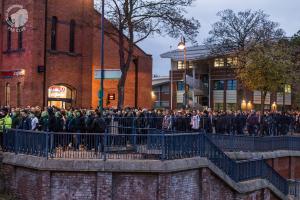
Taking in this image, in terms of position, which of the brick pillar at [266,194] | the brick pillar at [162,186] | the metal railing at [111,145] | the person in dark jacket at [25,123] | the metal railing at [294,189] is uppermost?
the person in dark jacket at [25,123]

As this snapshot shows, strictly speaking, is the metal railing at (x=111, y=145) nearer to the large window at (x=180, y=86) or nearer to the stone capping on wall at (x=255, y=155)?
the stone capping on wall at (x=255, y=155)

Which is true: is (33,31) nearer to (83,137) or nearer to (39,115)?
(39,115)

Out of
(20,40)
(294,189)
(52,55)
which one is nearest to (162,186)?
(294,189)

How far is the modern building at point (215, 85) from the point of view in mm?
66938

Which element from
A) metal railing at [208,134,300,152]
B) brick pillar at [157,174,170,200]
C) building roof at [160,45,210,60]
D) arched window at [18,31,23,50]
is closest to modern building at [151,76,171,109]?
building roof at [160,45,210,60]

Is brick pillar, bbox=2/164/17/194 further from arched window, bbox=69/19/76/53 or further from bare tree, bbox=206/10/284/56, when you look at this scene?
bare tree, bbox=206/10/284/56

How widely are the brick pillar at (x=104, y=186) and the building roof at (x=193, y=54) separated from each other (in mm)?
53033

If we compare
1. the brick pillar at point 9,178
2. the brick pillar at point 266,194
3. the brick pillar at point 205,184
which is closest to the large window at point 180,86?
the brick pillar at point 266,194

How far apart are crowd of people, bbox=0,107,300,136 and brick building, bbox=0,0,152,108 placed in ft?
27.4

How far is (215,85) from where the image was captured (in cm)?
7144

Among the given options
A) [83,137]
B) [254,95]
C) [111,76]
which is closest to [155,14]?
[111,76]

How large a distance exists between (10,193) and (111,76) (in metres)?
8.68

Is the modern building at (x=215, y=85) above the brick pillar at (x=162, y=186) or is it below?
A: above

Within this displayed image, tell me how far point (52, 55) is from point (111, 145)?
1963cm
